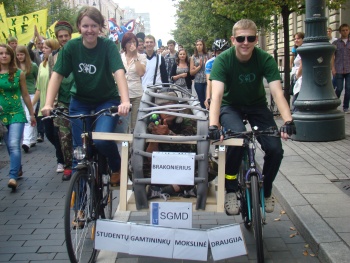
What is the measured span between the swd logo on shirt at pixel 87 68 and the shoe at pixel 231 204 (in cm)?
160

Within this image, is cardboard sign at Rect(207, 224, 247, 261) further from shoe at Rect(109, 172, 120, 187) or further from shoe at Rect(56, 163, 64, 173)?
shoe at Rect(56, 163, 64, 173)

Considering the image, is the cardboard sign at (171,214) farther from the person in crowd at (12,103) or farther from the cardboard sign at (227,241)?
the person in crowd at (12,103)

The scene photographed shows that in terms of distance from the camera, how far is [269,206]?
445 cm

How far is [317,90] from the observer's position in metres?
8.88

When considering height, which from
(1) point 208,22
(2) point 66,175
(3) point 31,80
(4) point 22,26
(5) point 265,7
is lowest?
(2) point 66,175

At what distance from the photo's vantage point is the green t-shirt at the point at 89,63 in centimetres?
441

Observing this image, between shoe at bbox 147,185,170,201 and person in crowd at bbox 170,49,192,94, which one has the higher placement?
person in crowd at bbox 170,49,192,94

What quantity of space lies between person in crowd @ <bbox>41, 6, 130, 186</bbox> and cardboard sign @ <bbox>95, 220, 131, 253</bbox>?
694 mm

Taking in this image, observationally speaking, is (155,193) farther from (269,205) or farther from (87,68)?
(87,68)

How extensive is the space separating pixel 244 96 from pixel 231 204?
3.16 feet

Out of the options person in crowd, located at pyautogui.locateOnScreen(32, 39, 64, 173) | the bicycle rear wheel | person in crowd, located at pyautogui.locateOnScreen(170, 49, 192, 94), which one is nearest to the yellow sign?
person in crowd, located at pyautogui.locateOnScreen(170, 49, 192, 94)

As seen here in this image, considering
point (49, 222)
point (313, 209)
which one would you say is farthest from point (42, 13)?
point (313, 209)

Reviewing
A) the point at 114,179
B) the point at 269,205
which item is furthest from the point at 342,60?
the point at 114,179

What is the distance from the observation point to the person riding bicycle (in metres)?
4.22
